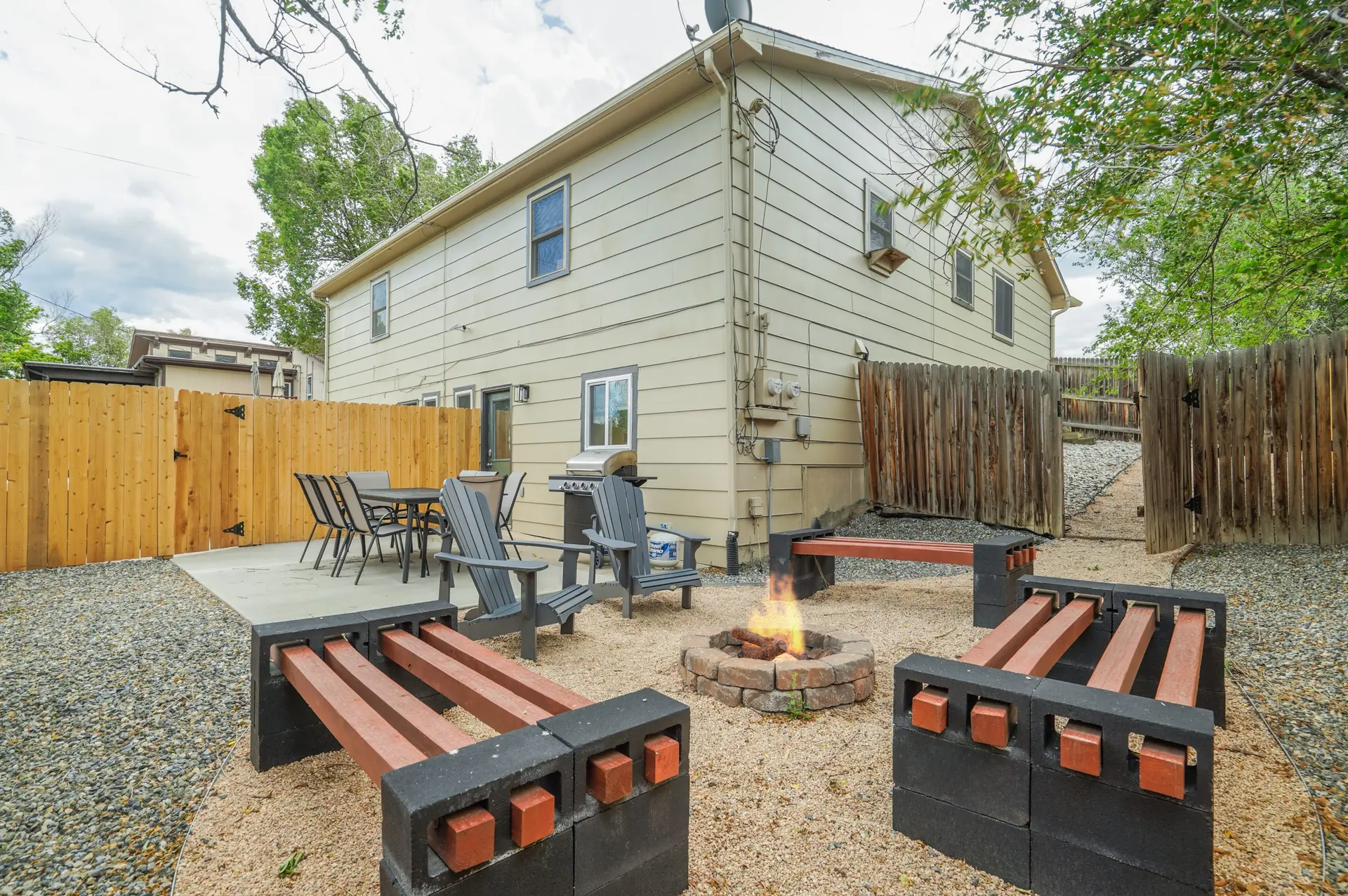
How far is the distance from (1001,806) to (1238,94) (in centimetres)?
407

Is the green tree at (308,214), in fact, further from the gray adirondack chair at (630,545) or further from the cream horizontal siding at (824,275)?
the gray adirondack chair at (630,545)

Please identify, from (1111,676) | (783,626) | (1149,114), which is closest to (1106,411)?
(1149,114)

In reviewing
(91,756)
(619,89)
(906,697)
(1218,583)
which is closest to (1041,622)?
(906,697)

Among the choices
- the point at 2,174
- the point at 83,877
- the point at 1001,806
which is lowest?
the point at 83,877

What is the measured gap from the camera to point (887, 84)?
698 centimetres

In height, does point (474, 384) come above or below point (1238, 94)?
below

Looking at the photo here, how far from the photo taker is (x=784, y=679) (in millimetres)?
2553

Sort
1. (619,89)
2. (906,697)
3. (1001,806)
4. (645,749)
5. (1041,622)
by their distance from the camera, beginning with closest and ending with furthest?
(645,749), (1001,806), (906,697), (1041,622), (619,89)

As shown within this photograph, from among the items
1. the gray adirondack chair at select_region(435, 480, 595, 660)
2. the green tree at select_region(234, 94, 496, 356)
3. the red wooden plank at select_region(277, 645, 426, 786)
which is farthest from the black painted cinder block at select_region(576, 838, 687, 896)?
the green tree at select_region(234, 94, 496, 356)

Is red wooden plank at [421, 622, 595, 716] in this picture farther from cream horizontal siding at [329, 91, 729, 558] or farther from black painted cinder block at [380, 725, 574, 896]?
cream horizontal siding at [329, 91, 729, 558]

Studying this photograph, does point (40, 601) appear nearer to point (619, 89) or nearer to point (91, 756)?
point (91, 756)

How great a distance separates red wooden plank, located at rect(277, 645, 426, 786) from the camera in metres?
1.34

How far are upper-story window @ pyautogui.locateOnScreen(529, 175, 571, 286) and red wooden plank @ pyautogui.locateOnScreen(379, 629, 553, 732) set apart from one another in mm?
5774

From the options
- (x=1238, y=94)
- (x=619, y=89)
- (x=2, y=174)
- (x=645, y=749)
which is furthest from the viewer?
(x=619, y=89)
